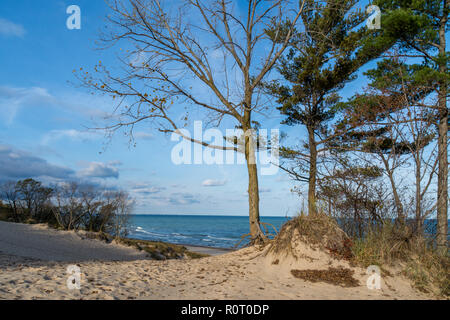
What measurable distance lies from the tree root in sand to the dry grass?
1.50ft

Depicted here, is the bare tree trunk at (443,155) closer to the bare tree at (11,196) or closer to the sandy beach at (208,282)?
the sandy beach at (208,282)

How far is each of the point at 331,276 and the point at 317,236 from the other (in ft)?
3.75

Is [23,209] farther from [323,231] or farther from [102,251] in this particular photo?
[323,231]

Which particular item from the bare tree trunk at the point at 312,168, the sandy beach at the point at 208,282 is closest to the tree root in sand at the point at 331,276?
the sandy beach at the point at 208,282

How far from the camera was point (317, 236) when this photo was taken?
7.20 m

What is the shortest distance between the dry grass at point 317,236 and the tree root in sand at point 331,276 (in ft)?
1.50

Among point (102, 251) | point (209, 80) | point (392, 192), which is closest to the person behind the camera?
point (392, 192)

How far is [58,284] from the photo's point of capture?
491cm

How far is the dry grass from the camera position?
695 centimetres

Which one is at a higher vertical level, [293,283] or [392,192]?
[392,192]

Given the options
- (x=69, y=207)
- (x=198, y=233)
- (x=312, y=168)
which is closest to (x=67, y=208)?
(x=69, y=207)

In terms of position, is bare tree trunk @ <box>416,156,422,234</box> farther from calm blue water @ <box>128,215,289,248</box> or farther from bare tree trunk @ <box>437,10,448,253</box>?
calm blue water @ <box>128,215,289,248</box>
